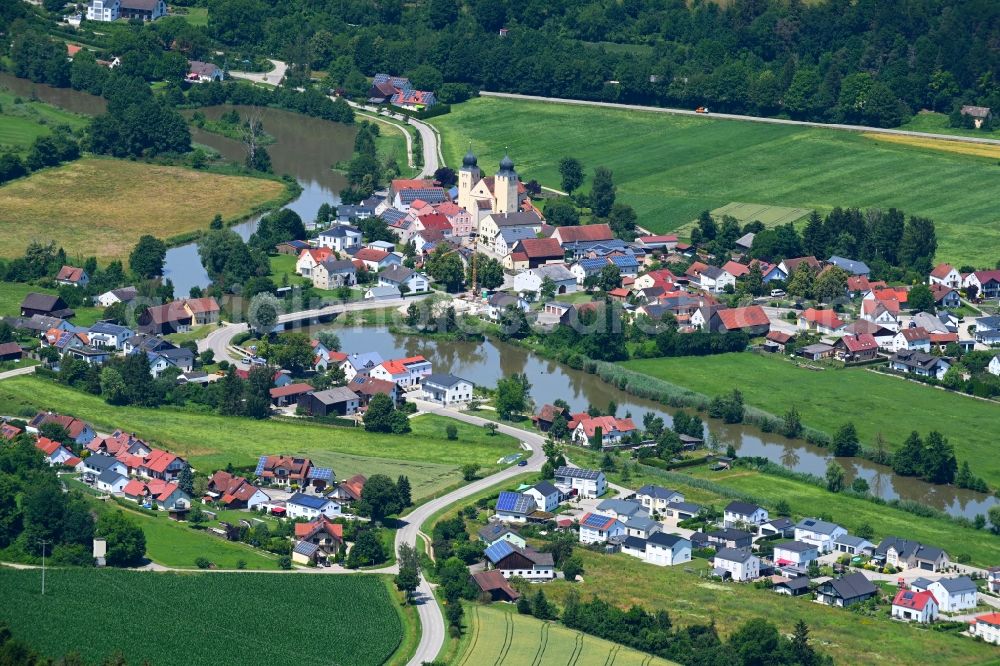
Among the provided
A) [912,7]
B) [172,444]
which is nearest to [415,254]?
[172,444]

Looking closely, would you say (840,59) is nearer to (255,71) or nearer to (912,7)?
(912,7)

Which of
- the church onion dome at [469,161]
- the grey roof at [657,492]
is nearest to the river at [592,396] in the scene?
the grey roof at [657,492]

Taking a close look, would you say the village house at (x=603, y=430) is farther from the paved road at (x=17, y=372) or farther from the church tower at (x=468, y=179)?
the church tower at (x=468, y=179)

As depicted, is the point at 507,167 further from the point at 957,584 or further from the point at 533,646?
the point at 533,646

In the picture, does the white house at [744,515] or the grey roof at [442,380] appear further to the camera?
the grey roof at [442,380]

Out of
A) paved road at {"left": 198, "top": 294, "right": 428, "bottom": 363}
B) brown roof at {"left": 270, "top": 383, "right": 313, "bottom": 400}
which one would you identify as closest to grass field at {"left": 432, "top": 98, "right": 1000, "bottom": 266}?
paved road at {"left": 198, "top": 294, "right": 428, "bottom": 363}

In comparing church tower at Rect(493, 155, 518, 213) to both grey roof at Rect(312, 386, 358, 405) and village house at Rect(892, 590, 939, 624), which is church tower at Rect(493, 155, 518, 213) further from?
village house at Rect(892, 590, 939, 624)
